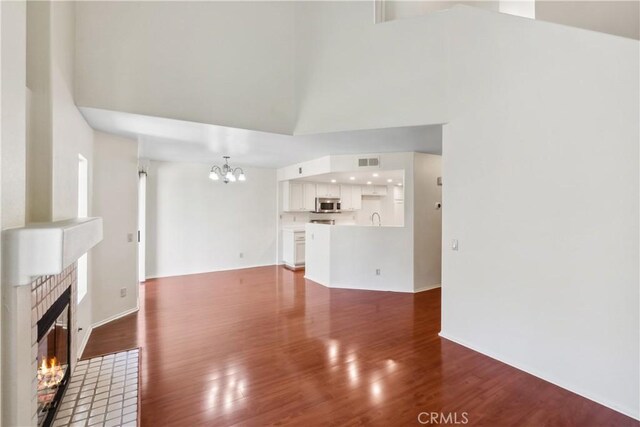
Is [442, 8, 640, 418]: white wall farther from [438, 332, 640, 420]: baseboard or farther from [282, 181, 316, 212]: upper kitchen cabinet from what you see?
[282, 181, 316, 212]: upper kitchen cabinet

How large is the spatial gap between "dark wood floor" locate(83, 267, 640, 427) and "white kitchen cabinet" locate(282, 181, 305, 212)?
3199 mm

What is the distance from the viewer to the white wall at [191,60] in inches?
113

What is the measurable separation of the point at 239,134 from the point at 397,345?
3240 millimetres

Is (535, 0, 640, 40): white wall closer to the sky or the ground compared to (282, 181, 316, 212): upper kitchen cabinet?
closer to the sky

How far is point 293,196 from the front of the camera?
23.9 ft

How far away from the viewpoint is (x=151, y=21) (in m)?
3.07

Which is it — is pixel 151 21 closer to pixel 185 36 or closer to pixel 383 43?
pixel 185 36

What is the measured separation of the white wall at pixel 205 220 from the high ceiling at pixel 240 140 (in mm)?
683

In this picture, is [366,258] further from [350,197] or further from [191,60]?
[191,60]

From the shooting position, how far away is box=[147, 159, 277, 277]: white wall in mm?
6156

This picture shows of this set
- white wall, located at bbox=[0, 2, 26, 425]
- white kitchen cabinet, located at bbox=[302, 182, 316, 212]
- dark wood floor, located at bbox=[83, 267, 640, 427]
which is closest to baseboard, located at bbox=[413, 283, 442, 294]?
dark wood floor, located at bbox=[83, 267, 640, 427]

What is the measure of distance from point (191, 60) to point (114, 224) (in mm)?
2367

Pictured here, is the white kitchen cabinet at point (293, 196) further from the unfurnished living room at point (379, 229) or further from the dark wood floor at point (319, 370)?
the dark wood floor at point (319, 370)

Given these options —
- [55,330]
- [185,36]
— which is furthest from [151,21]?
[55,330]
